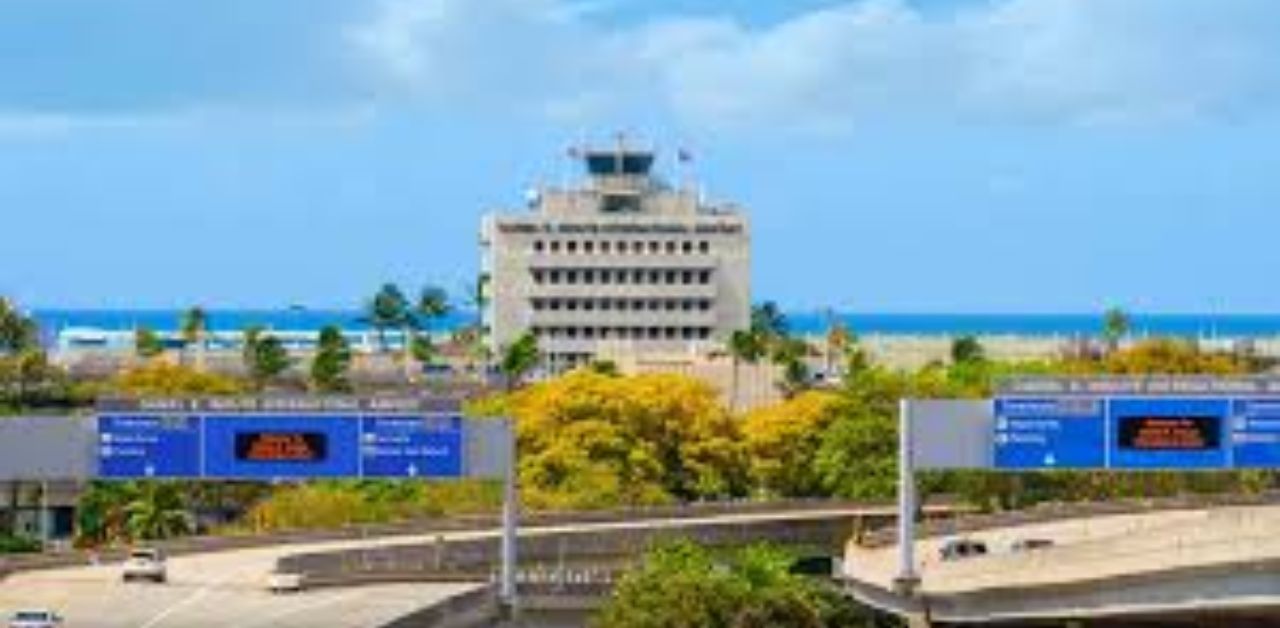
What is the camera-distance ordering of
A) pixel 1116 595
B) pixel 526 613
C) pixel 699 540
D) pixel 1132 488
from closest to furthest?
pixel 1116 595
pixel 526 613
pixel 699 540
pixel 1132 488

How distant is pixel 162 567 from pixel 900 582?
20.0 meters

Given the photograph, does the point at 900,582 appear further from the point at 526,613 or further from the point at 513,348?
the point at 513,348

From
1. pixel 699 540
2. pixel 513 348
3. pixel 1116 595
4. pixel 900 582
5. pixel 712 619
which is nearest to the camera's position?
pixel 1116 595

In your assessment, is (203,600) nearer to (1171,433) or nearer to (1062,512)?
(1171,433)

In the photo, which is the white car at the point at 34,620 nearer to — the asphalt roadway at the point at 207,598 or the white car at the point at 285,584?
the asphalt roadway at the point at 207,598

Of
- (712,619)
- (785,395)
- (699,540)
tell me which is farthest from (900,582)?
(785,395)

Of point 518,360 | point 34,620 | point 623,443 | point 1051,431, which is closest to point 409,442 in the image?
point 34,620

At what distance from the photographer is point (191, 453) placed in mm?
78312

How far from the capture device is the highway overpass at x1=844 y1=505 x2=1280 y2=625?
199 feet

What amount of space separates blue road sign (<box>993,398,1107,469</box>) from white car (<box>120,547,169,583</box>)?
848 inches

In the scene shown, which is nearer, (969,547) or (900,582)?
(900,582)

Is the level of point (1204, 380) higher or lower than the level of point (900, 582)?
higher

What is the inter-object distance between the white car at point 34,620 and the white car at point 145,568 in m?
13.9

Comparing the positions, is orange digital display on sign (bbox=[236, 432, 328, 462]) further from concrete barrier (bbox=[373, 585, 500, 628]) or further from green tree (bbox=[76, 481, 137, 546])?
green tree (bbox=[76, 481, 137, 546])
